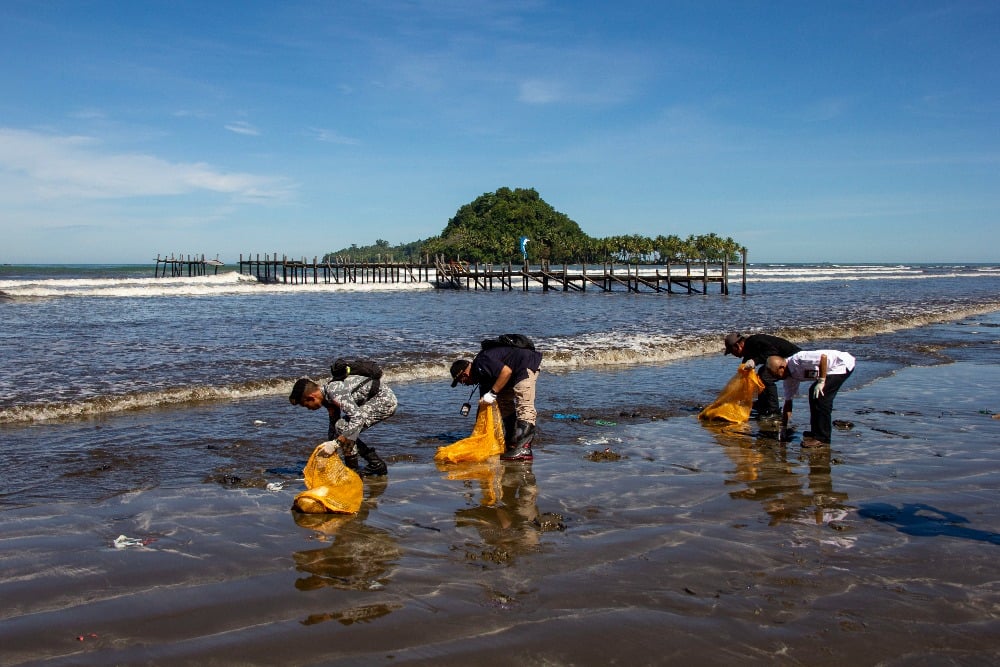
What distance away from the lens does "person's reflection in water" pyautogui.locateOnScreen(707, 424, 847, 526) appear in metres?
5.95

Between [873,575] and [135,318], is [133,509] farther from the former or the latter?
[135,318]

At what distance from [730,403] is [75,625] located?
768 centimetres

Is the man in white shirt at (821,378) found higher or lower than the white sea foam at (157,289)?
lower

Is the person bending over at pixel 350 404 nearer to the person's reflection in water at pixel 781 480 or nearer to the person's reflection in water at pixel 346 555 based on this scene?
the person's reflection in water at pixel 346 555

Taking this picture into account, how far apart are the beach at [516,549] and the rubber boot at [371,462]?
281mm

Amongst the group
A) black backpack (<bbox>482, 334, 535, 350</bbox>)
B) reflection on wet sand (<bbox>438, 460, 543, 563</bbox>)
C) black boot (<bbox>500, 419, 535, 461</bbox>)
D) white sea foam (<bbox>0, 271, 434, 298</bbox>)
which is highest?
white sea foam (<bbox>0, 271, 434, 298</bbox>)

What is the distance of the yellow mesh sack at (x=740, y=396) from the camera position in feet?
31.3

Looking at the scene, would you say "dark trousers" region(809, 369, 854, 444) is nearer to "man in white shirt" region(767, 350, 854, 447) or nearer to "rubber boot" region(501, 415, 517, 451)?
"man in white shirt" region(767, 350, 854, 447)

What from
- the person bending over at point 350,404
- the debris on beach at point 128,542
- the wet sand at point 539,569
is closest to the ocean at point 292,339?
the person bending over at point 350,404

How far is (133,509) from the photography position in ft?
19.9

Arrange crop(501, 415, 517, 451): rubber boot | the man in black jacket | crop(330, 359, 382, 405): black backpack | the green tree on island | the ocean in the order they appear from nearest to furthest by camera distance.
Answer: crop(330, 359, 382, 405): black backpack, crop(501, 415, 517, 451): rubber boot, the man in black jacket, the ocean, the green tree on island

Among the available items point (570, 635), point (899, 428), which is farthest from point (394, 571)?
point (899, 428)

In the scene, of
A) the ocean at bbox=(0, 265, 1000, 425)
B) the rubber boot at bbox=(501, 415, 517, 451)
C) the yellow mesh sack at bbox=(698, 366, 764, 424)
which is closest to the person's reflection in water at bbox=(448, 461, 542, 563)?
the rubber boot at bbox=(501, 415, 517, 451)

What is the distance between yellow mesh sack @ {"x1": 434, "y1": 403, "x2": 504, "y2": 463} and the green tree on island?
91.0 m
